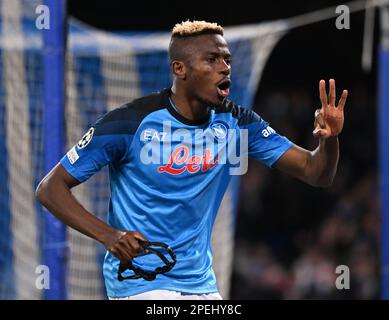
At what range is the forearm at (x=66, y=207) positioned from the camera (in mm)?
4105

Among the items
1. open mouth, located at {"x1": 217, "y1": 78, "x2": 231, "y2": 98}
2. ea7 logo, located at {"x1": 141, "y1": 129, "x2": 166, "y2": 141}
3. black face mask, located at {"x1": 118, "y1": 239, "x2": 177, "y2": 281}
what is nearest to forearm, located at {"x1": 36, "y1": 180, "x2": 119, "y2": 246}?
black face mask, located at {"x1": 118, "y1": 239, "x2": 177, "y2": 281}

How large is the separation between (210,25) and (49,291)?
1.71 metres

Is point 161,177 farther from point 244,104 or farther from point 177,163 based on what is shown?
point 244,104

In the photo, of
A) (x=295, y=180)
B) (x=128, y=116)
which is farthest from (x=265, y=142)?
(x=295, y=180)

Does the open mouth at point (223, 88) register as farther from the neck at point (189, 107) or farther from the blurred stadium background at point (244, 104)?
the blurred stadium background at point (244, 104)

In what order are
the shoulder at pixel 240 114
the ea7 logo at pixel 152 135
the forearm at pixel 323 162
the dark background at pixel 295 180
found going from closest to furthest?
the ea7 logo at pixel 152 135 → the forearm at pixel 323 162 → the shoulder at pixel 240 114 → the dark background at pixel 295 180

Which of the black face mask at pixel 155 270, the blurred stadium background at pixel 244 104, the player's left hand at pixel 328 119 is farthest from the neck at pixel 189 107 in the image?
the blurred stadium background at pixel 244 104

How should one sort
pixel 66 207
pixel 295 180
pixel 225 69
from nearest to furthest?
pixel 66 207
pixel 225 69
pixel 295 180

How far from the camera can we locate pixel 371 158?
12.1 metres

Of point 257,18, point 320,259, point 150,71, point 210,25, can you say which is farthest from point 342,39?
point 210,25

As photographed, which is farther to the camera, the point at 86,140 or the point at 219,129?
the point at 219,129

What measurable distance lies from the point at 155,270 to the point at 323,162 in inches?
38.7

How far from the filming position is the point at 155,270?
4246 millimetres
